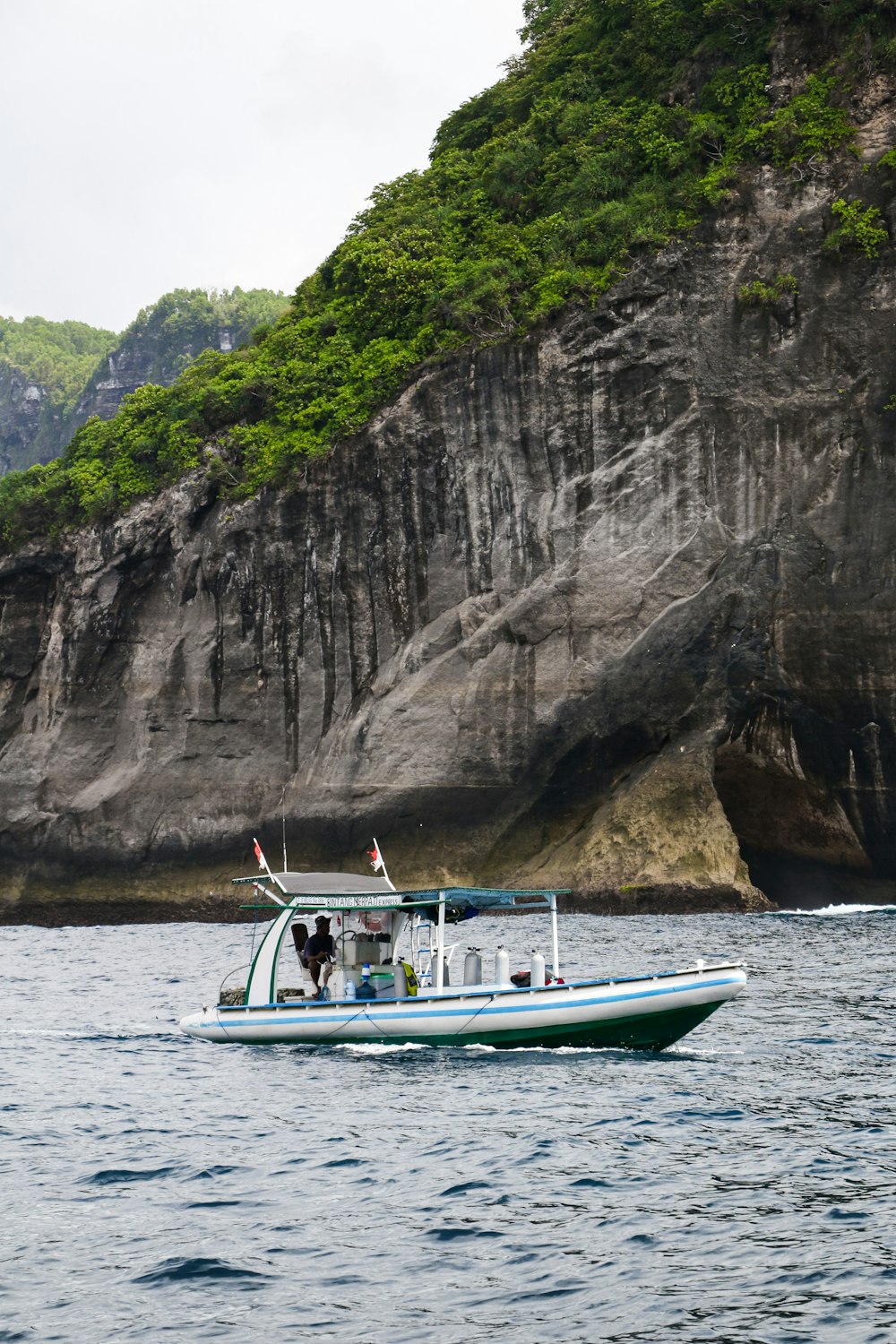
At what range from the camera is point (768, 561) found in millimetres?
42188

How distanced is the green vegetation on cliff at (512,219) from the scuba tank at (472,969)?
99.8 ft

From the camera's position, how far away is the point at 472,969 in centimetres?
2025

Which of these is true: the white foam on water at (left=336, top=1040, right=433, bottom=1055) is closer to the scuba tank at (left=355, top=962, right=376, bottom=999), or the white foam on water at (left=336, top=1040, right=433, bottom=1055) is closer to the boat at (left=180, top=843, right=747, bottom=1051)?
the boat at (left=180, top=843, right=747, bottom=1051)

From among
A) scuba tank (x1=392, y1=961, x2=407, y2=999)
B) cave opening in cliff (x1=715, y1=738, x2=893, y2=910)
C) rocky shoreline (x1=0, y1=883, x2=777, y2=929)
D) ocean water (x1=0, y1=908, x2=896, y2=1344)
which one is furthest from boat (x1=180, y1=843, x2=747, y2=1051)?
cave opening in cliff (x1=715, y1=738, x2=893, y2=910)

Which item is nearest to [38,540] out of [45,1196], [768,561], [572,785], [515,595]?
[515,595]

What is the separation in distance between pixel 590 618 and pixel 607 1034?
2605cm

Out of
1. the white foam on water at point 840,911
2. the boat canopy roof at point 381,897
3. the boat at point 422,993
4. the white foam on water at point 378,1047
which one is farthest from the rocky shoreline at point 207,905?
the white foam on water at point 378,1047

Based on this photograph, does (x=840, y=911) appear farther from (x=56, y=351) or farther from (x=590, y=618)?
(x=56, y=351)

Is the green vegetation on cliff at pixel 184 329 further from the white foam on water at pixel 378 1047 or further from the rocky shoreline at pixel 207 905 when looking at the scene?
the white foam on water at pixel 378 1047

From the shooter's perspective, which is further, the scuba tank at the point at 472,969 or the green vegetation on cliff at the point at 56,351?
the green vegetation on cliff at the point at 56,351

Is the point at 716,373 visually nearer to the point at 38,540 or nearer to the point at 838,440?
the point at 838,440

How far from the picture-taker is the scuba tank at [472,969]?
2025 centimetres

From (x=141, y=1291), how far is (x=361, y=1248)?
5.53 feet

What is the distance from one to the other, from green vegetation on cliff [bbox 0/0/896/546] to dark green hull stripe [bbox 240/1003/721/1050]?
31990mm
